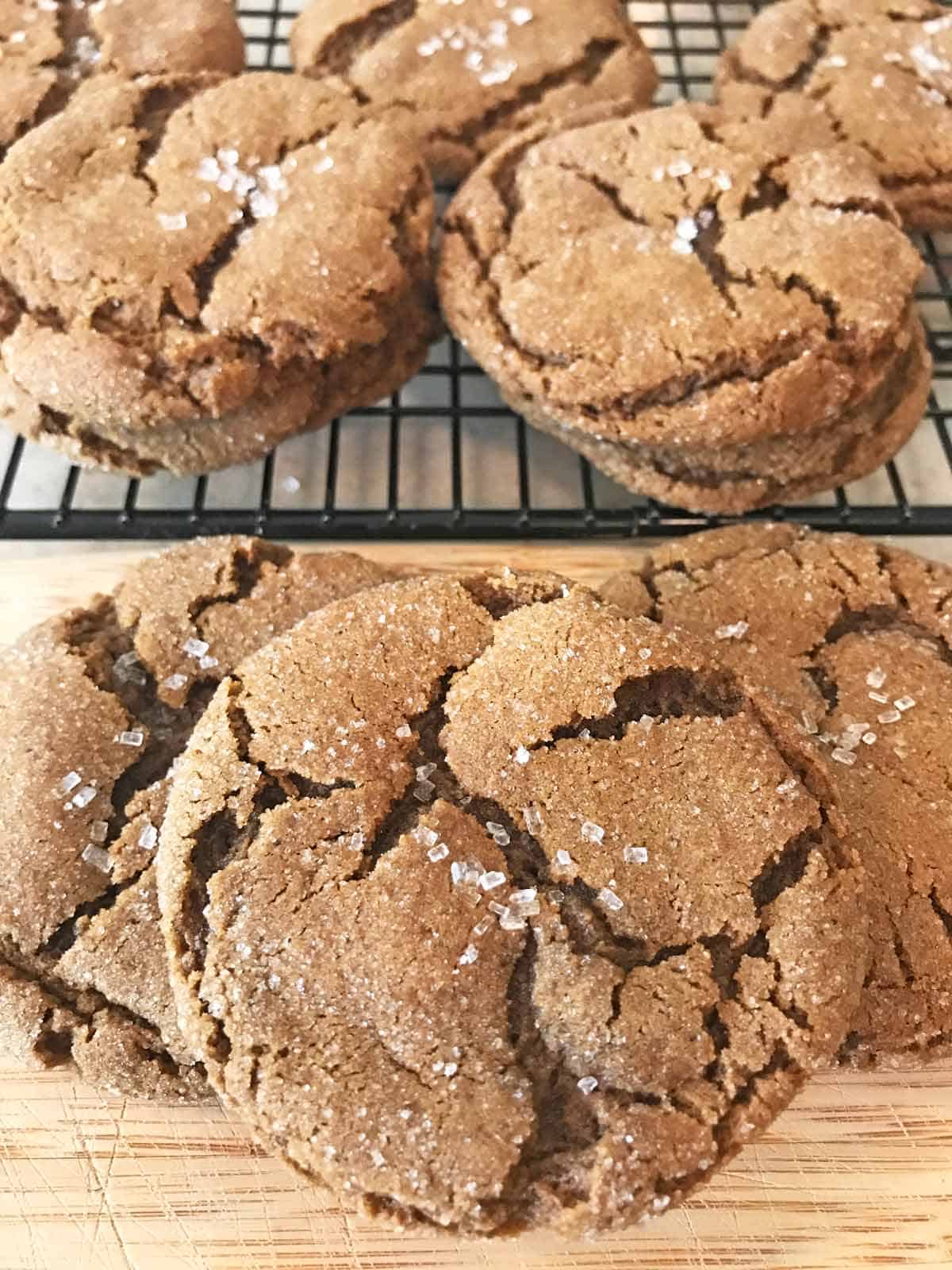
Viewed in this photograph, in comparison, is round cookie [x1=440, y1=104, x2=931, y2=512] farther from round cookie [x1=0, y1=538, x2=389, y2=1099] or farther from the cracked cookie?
round cookie [x1=0, y1=538, x2=389, y2=1099]

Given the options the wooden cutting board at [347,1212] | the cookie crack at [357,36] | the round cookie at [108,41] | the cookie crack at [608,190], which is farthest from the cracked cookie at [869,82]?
the wooden cutting board at [347,1212]

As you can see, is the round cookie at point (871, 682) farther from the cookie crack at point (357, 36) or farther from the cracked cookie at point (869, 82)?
the cookie crack at point (357, 36)

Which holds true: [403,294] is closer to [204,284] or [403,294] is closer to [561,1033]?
[204,284]

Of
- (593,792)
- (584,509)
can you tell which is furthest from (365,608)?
(584,509)

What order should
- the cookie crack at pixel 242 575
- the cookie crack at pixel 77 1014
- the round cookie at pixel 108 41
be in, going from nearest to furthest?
the cookie crack at pixel 77 1014 < the cookie crack at pixel 242 575 < the round cookie at pixel 108 41

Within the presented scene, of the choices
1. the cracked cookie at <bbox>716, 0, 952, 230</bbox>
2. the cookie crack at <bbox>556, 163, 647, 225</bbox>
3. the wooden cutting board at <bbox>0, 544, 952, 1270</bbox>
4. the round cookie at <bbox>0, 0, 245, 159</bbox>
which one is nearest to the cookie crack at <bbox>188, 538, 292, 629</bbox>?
the wooden cutting board at <bbox>0, 544, 952, 1270</bbox>

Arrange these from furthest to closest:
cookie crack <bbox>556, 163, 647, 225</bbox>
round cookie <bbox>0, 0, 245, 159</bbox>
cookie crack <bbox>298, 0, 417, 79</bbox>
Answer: cookie crack <bbox>298, 0, 417, 79</bbox> → round cookie <bbox>0, 0, 245, 159</bbox> → cookie crack <bbox>556, 163, 647, 225</bbox>

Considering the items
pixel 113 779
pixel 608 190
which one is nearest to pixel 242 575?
pixel 113 779
